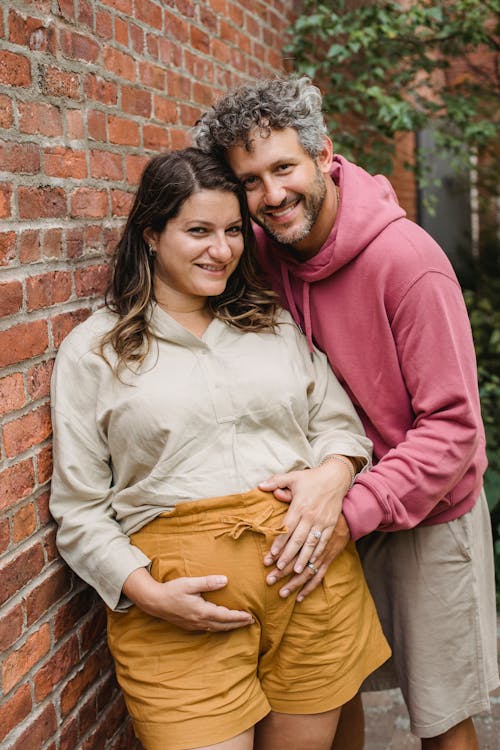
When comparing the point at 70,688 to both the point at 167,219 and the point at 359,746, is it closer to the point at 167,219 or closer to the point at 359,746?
the point at 359,746

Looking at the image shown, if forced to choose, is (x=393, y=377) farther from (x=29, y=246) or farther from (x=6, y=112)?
(x=6, y=112)

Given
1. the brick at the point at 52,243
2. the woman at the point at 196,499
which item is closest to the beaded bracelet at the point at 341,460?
the woman at the point at 196,499

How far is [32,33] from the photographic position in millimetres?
2018

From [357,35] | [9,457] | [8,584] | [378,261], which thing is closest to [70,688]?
[8,584]

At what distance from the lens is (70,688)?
7.38ft

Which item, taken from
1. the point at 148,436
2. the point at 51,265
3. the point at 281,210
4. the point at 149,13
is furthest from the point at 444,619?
the point at 149,13

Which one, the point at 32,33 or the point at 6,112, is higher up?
the point at 32,33

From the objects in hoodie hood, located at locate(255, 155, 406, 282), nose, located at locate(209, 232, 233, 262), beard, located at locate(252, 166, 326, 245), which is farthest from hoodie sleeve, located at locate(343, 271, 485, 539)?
nose, located at locate(209, 232, 233, 262)

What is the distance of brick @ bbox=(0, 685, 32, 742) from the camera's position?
1.87 metres

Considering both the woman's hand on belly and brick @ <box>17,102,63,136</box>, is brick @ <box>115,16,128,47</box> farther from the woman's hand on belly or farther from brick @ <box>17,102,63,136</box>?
the woman's hand on belly

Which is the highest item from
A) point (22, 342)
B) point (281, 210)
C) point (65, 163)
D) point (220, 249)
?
point (65, 163)

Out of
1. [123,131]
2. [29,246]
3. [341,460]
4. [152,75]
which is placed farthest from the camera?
[152,75]

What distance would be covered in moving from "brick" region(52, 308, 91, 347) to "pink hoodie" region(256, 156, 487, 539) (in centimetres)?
64

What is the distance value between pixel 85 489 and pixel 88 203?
0.85m
